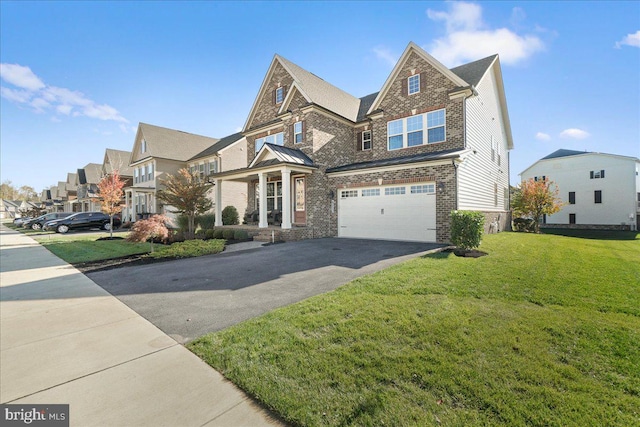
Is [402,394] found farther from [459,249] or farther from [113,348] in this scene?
[459,249]

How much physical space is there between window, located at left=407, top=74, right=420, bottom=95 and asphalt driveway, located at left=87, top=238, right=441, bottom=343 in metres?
9.07

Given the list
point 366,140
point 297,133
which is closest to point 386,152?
point 366,140

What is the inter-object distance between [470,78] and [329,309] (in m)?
15.7

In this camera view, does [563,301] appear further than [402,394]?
Yes

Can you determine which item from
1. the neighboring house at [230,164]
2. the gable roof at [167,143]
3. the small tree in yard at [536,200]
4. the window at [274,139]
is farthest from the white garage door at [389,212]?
→ the gable roof at [167,143]

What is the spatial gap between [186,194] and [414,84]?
14035 millimetres

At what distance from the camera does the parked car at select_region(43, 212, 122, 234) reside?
72.9 feet

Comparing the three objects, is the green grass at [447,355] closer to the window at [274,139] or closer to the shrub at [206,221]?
the window at [274,139]

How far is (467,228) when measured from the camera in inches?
345

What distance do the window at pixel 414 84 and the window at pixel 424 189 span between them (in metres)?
5.85

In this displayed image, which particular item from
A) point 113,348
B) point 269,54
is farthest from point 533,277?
point 269,54

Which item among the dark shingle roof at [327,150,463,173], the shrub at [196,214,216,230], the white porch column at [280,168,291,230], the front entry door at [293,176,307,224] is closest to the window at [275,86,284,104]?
the front entry door at [293,176,307,224]

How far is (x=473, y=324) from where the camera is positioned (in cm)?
378

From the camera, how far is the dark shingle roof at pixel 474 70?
14.3m
